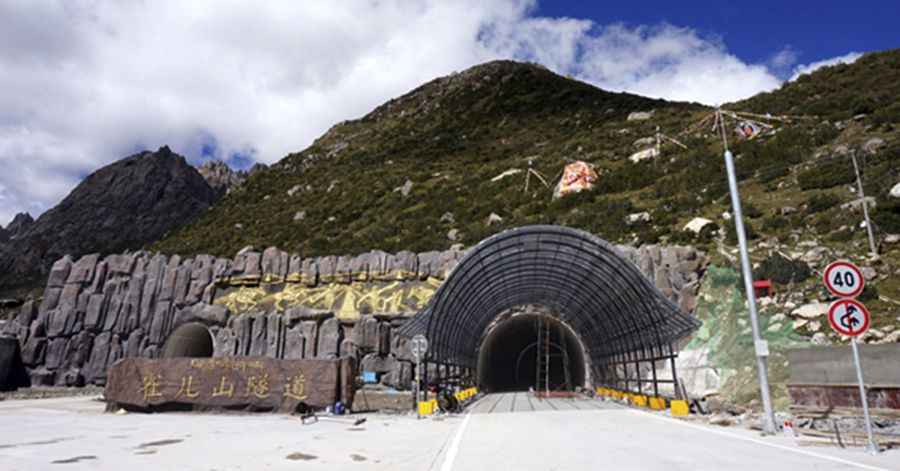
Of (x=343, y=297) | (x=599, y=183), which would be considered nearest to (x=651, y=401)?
(x=343, y=297)

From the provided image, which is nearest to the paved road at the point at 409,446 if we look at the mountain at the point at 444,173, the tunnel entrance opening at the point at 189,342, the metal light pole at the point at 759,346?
the metal light pole at the point at 759,346

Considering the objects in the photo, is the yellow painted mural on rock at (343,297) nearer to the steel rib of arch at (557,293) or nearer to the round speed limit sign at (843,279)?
the steel rib of arch at (557,293)

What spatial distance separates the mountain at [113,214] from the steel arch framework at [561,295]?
76929mm

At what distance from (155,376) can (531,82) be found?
307ft

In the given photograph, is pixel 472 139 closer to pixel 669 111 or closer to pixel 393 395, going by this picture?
pixel 669 111

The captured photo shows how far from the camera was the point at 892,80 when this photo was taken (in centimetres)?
4581

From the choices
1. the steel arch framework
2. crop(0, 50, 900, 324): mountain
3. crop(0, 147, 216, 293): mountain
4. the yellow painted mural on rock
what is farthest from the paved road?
crop(0, 147, 216, 293): mountain

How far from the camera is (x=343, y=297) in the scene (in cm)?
2969

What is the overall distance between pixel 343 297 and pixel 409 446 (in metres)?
20.9

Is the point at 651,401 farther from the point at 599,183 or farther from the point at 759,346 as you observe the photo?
the point at 599,183

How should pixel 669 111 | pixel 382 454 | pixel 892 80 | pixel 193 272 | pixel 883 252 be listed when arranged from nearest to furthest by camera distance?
pixel 382 454
pixel 883 252
pixel 193 272
pixel 892 80
pixel 669 111

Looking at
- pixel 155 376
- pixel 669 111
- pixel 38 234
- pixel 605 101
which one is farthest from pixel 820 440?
pixel 38 234

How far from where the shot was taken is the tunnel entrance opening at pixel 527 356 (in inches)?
1118

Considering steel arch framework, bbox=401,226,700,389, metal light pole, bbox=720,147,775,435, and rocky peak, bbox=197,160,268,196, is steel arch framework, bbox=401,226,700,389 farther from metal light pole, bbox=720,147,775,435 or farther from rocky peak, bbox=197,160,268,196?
rocky peak, bbox=197,160,268,196
